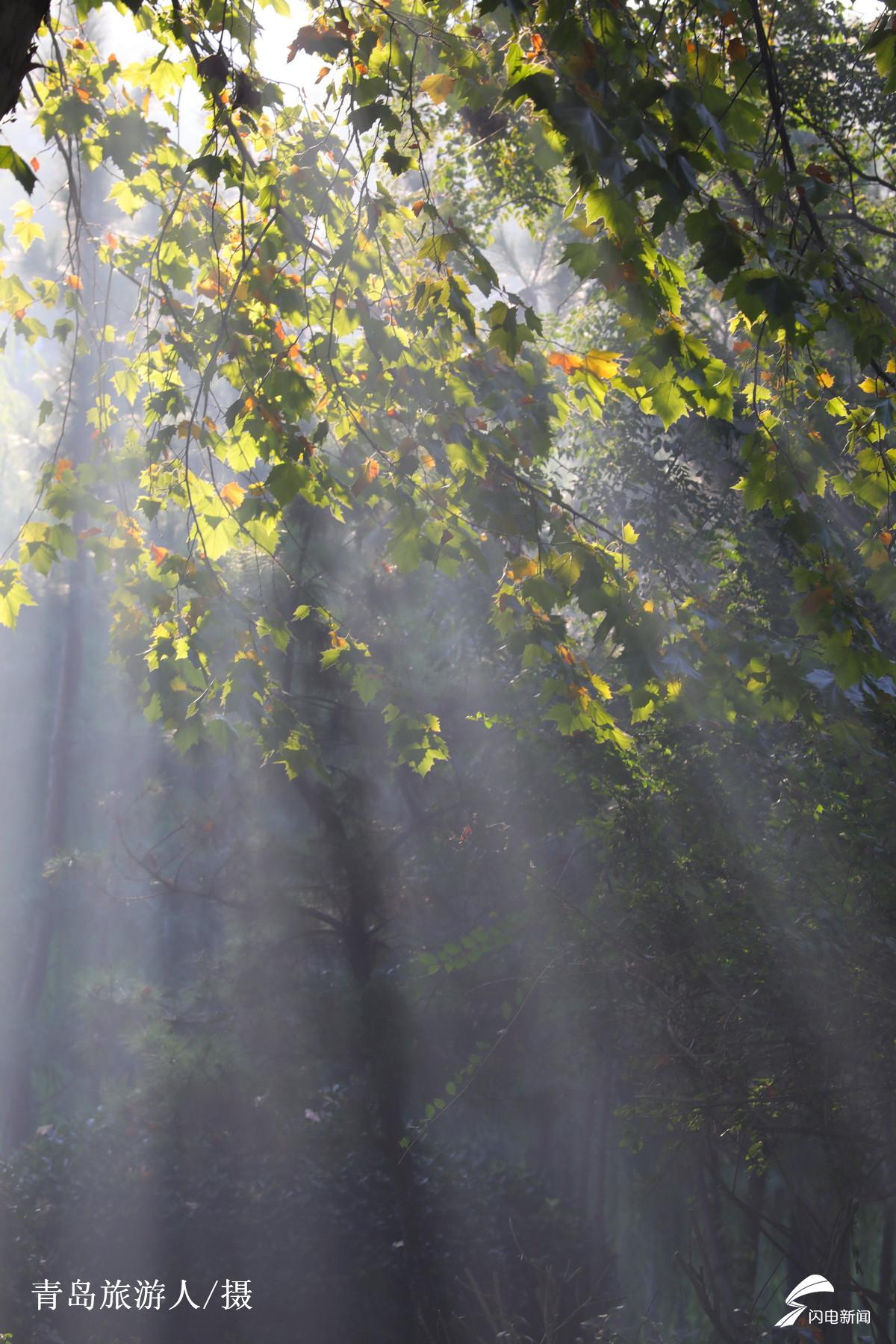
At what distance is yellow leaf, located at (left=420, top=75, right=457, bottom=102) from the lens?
1.92m

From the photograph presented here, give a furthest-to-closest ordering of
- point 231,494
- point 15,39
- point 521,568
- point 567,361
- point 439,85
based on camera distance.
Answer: point 231,494 → point 521,568 → point 567,361 → point 439,85 → point 15,39

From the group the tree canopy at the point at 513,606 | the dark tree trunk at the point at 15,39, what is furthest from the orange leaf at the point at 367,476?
the dark tree trunk at the point at 15,39

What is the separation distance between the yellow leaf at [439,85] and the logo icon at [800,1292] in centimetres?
369

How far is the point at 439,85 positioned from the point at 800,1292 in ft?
13.4

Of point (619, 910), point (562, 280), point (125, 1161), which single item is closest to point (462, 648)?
point (619, 910)

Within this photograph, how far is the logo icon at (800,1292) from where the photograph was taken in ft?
12.0

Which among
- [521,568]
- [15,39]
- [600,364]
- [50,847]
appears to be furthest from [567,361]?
[50,847]

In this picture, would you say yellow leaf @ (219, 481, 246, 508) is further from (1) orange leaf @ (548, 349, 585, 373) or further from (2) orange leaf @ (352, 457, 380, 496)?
(1) orange leaf @ (548, 349, 585, 373)

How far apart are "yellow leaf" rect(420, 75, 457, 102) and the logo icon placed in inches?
145

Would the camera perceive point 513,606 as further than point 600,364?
Yes

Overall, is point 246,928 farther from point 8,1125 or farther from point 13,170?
point 13,170

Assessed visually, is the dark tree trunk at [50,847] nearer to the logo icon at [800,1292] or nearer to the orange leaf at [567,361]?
the logo icon at [800,1292]

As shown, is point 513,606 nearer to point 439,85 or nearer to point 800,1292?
point 439,85

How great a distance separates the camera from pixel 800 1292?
3846 millimetres
